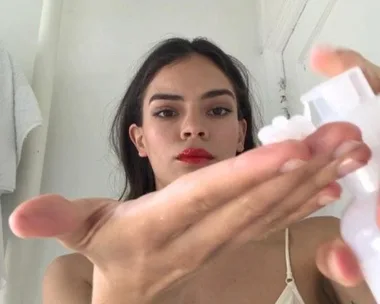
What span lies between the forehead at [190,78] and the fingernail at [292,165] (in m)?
0.55

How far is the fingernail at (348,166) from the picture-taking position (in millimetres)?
287

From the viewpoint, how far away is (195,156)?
75cm

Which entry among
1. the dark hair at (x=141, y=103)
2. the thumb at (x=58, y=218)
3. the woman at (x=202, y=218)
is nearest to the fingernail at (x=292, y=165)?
the woman at (x=202, y=218)

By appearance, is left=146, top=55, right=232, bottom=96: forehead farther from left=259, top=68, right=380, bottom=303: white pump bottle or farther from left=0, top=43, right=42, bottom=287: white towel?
left=259, top=68, right=380, bottom=303: white pump bottle

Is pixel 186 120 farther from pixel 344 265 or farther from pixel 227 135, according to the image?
pixel 344 265

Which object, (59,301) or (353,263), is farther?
(59,301)

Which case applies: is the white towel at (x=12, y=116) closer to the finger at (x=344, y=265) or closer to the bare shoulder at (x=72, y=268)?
the bare shoulder at (x=72, y=268)

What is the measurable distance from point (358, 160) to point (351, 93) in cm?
4

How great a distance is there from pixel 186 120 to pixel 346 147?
20.2 inches

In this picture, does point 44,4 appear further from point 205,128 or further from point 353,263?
point 353,263

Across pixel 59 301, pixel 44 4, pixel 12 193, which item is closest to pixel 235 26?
pixel 44 4

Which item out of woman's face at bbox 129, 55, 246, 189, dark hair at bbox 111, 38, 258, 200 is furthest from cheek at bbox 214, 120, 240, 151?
dark hair at bbox 111, 38, 258, 200

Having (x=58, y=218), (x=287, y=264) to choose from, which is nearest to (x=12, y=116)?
(x=287, y=264)

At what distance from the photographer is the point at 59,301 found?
666 mm
